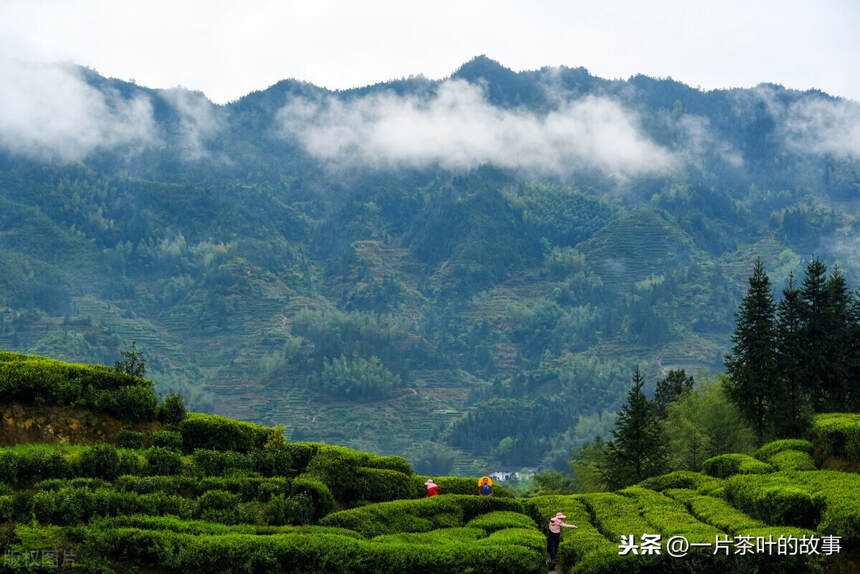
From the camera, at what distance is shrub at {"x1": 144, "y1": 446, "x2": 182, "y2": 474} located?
69.2 feet

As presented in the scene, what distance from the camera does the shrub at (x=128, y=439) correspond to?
22359 millimetres

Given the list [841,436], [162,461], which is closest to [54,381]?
[162,461]

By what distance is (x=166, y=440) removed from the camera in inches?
912

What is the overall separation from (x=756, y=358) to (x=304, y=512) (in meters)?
27.4

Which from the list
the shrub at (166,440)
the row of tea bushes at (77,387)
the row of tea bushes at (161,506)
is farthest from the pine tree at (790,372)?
the row of tea bushes at (77,387)

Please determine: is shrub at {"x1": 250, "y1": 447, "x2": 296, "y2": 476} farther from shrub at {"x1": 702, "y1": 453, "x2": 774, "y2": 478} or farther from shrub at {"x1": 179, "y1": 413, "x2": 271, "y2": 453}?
shrub at {"x1": 702, "y1": 453, "x2": 774, "y2": 478}

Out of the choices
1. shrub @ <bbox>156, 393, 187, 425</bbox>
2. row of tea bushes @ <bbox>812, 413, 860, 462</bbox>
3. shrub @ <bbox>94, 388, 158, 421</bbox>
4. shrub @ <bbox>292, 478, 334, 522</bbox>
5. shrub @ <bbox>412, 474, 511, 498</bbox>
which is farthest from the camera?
row of tea bushes @ <bbox>812, 413, 860, 462</bbox>

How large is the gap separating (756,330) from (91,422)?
31922mm

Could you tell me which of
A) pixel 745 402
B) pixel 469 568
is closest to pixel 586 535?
pixel 469 568

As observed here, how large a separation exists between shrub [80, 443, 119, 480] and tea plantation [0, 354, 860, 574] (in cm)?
4

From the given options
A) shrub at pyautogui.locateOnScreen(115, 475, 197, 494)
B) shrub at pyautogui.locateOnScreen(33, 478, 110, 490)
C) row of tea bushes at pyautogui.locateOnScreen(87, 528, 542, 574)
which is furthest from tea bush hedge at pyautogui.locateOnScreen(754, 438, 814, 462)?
shrub at pyautogui.locateOnScreen(33, 478, 110, 490)

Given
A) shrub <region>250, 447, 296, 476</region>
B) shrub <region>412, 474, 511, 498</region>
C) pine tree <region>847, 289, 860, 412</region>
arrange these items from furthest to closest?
pine tree <region>847, 289, 860, 412</region> → shrub <region>412, 474, 511, 498</region> → shrub <region>250, 447, 296, 476</region>

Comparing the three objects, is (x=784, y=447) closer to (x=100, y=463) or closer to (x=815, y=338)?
(x=815, y=338)

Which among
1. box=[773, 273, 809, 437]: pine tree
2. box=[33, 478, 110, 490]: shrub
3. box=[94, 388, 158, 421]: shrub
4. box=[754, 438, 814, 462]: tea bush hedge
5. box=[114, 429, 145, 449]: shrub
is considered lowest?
box=[33, 478, 110, 490]: shrub
